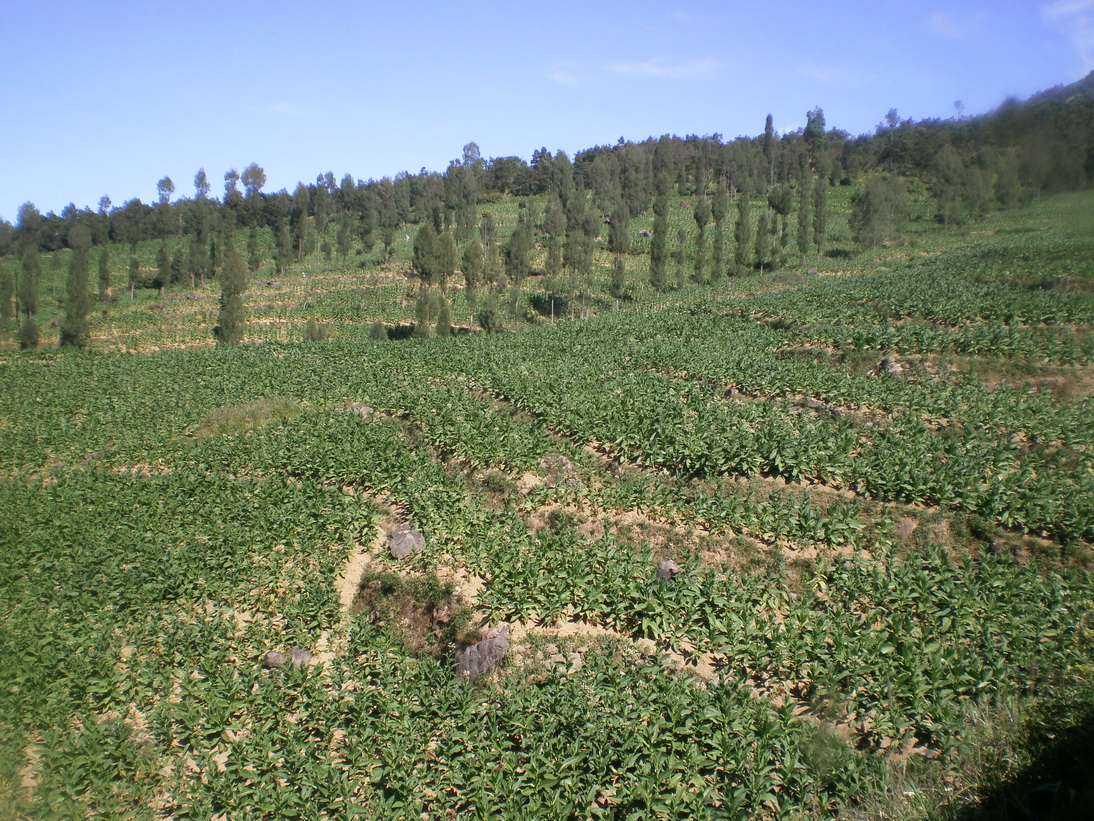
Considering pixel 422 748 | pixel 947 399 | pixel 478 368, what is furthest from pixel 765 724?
pixel 478 368

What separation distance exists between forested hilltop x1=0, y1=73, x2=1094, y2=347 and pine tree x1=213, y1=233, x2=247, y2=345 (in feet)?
0.39

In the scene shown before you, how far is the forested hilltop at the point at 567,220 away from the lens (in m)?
10.6

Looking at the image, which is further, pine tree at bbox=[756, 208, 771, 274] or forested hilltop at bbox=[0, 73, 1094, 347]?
pine tree at bbox=[756, 208, 771, 274]

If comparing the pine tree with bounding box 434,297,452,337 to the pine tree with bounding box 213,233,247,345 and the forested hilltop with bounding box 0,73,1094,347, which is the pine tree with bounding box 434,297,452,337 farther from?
the pine tree with bounding box 213,233,247,345

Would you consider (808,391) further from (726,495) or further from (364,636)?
(364,636)

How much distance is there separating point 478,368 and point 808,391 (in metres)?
11.2

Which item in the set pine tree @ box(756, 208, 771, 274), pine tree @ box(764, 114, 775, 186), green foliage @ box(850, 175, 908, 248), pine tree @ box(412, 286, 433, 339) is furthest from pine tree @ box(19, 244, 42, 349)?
pine tree @ box(764, 114, 775, 186)

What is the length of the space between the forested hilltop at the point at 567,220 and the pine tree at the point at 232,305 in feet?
0.39

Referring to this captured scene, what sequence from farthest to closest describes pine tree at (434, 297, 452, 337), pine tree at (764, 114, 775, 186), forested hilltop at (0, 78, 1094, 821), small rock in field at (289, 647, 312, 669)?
pine tree at (764, 114, 775, 186) → pine tree at (434, 297, 452, 337) → small rock in field at (289, 647, 312, 669) → forested hilltop at (0, 78, 1094, 821)

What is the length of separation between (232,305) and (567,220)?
26809 mm

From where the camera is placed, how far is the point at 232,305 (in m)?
42.2

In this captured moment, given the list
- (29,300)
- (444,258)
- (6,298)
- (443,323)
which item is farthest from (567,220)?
(6,298)

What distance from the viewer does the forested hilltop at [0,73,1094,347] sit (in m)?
10.6

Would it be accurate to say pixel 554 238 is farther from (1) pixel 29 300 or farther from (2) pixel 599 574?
(2) pixel 599 574
